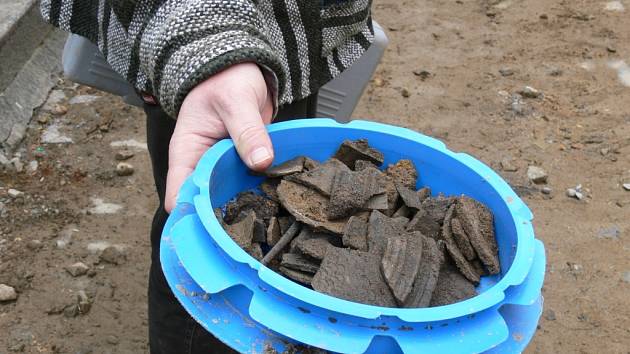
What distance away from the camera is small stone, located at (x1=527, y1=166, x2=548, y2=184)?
266 cm

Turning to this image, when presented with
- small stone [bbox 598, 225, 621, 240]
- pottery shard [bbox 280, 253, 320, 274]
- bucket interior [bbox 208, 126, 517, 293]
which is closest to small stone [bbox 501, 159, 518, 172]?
small stone [bbox 598, 225, 621, 240]

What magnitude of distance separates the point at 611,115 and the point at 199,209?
2.52m

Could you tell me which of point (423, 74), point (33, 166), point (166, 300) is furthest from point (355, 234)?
point (423, 74)

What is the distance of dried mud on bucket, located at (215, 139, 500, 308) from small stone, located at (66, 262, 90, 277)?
1.18 m

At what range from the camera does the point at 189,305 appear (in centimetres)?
96

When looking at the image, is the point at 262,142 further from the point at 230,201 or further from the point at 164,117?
the point at 164,117

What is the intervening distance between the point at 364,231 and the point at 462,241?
0.17 meters

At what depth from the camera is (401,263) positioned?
1055mm

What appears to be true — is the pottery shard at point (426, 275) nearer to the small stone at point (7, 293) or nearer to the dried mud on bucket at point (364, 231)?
the dried mud on bucket at point (364, 231)

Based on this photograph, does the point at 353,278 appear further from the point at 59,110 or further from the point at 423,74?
the point at 423,74

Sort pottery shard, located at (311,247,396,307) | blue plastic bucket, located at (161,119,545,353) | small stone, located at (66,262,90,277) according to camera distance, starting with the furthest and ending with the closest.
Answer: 1. small stone, located at (66,262,90,277)
2. pottery shard, located at (311,247,396,307)
3. blue plastic bucket, located at (161,119,545,353)

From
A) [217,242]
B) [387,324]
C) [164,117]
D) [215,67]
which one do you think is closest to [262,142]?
[215,67]

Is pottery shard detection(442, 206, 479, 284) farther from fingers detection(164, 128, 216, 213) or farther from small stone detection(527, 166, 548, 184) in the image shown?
small stone detection(527, 166, 548, 184)

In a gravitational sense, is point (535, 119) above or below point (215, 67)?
below
